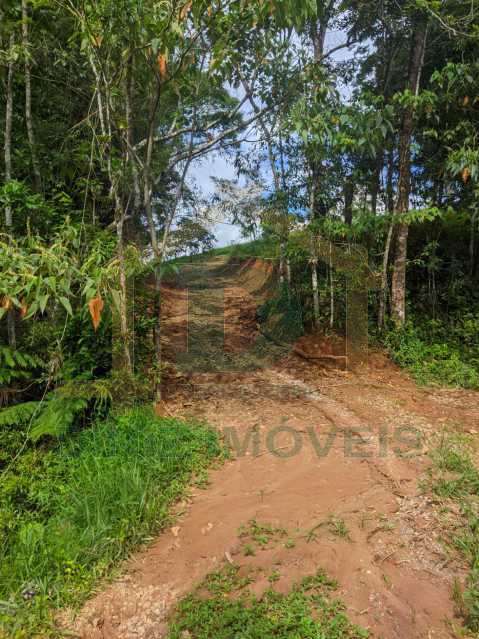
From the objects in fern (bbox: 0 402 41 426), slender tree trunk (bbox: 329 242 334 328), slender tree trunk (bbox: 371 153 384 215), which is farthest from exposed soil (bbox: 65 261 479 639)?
slender tree trunk (bbox: 371 153 384 215)

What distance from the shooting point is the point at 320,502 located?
95.0 inches

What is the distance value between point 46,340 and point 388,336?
4087 millimetres

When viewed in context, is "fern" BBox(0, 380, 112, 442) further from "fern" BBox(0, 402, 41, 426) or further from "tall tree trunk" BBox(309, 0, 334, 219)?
"tall tree trunk" BBox(309, 0, 334, 219)

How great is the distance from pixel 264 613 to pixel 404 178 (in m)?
5.12

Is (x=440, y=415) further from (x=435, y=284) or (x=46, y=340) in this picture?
(x=46, y=340)

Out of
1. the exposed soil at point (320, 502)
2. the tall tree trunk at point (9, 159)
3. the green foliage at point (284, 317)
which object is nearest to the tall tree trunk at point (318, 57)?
the green foliage at point (284, 317)

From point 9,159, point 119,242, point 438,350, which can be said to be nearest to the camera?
point 119,242

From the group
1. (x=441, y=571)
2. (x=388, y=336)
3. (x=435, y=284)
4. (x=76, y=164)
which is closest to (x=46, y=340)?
(x=76, y=164)

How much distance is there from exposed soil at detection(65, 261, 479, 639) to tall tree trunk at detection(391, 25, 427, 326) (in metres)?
0.96

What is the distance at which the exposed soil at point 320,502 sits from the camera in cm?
179

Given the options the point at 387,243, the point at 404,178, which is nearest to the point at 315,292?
the point at 387,243

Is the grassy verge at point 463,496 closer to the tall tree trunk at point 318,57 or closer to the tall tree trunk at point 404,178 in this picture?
the tall tree trunk at point 404,178

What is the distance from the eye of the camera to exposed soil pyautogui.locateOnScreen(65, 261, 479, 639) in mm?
1794

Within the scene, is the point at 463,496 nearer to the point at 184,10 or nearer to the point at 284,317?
the point at 184,10
